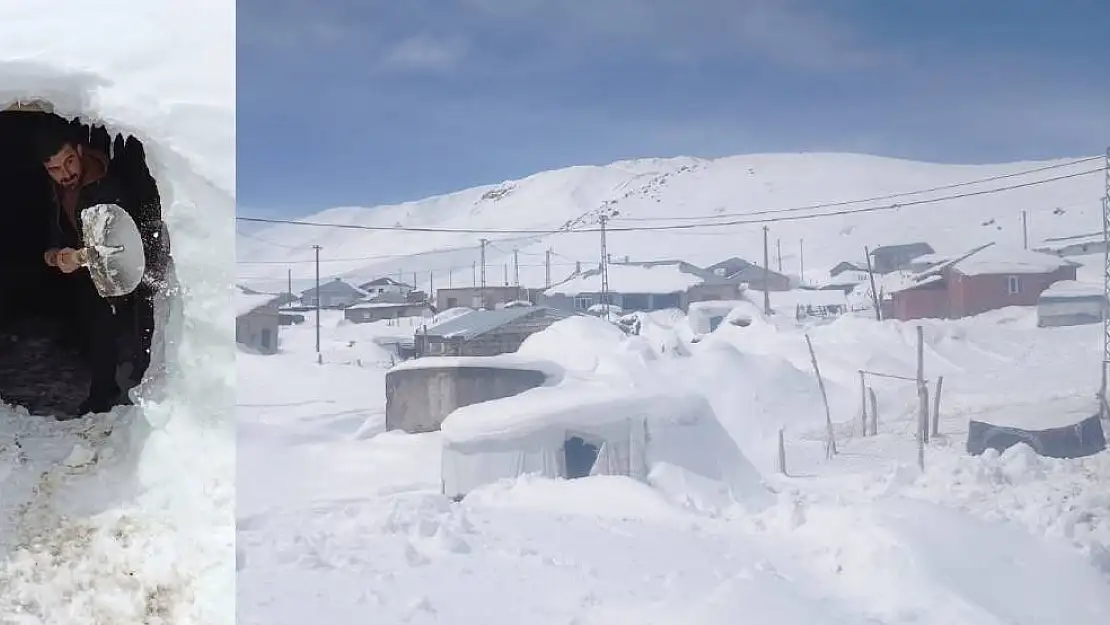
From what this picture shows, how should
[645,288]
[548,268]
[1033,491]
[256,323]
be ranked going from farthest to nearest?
[256,323]
[548,268]
[645,288]
[1033,491]

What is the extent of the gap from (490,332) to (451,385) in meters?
0.20

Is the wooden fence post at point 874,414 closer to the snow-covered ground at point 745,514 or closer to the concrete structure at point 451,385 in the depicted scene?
the snow-covered ground at point 745,514

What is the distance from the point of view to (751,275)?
225cm

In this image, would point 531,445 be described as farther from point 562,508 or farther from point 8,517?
point 8,517

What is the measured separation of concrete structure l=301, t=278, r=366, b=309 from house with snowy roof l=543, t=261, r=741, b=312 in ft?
2.20

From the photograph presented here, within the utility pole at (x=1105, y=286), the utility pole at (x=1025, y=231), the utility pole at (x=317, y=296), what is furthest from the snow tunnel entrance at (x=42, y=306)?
the utility pole at (x=1105, y=286)

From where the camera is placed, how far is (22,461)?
8.43 ft

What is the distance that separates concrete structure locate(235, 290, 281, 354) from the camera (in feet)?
8.41

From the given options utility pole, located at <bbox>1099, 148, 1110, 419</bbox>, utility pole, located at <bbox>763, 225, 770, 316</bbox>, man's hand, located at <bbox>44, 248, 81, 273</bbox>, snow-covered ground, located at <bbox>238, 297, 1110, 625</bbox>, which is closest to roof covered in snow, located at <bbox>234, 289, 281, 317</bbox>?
snow-covered ground, located at <bbox>238, 297, 1110, 625</bbox>

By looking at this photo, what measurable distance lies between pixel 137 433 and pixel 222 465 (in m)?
0.32

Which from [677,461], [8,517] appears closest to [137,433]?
[8,517]

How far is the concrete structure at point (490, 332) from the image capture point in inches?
94.5

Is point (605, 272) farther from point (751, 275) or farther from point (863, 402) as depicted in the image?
point (863, 402)

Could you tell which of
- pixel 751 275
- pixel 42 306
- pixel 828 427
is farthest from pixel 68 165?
pixel 828 427
